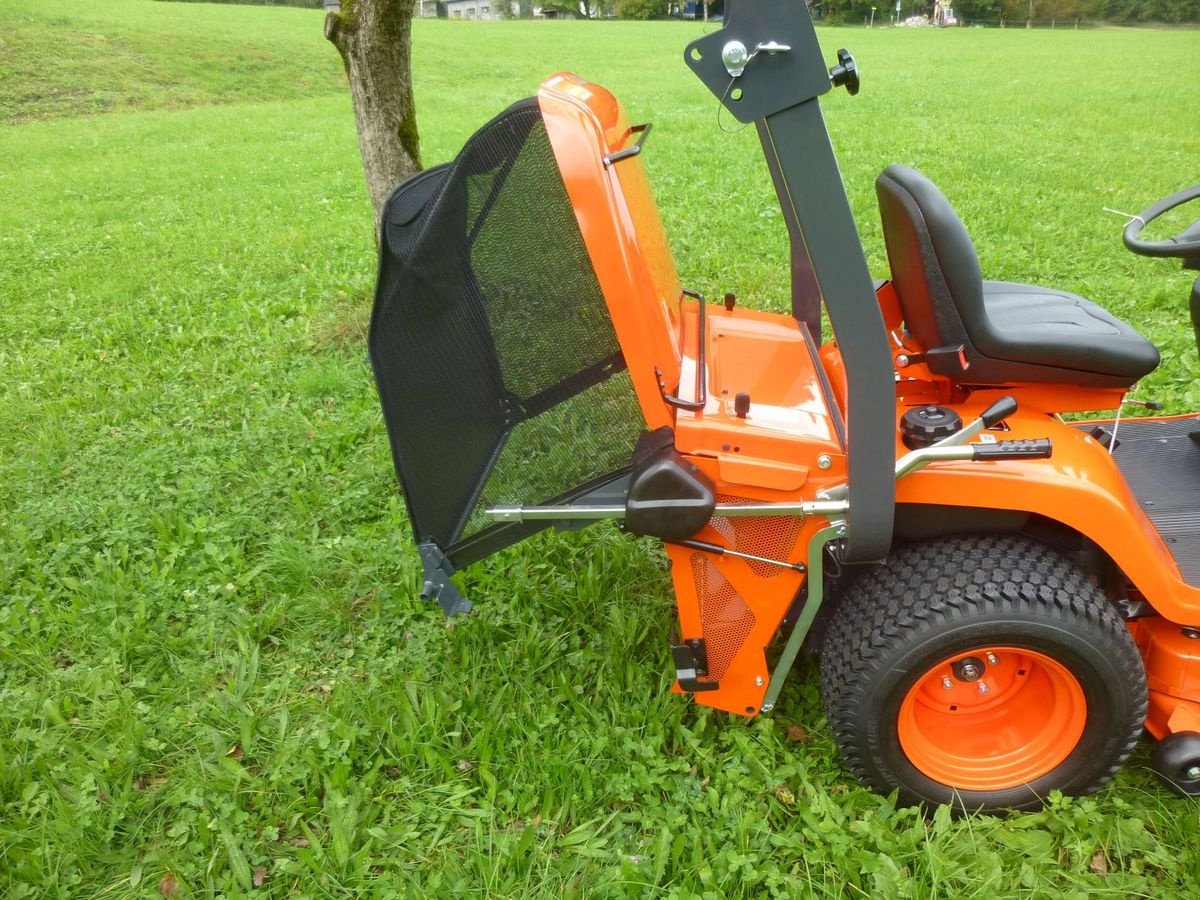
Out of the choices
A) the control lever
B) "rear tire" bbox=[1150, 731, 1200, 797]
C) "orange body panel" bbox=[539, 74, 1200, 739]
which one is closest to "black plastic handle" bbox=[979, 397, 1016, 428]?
the control lever

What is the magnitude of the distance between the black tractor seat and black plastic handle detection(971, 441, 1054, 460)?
0.95 feet

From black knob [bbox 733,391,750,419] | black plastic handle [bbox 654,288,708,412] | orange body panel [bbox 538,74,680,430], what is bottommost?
black knob [bbox 733,391,750,419]

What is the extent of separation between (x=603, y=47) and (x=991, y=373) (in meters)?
27.0

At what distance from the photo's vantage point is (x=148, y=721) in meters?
2.50

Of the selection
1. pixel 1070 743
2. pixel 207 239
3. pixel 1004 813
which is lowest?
pixel 1004 813

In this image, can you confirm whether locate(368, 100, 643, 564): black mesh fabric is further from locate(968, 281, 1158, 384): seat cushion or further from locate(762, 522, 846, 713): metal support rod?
locate(968, 281, 1158, 384): seat cushion

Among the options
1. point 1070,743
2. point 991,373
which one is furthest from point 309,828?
point 991,373

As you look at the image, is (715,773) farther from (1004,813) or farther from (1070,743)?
(1070,743)

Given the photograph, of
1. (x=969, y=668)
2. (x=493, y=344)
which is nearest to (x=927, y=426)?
(x=969, y=668)

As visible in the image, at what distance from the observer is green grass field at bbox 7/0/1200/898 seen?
2.04 m

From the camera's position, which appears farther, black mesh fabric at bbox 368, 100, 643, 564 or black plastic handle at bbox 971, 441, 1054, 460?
black mesh fabric at bbox 368, 100, 643, 564

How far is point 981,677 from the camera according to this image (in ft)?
6.79

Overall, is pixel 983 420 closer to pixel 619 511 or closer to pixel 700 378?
pixel 700 378

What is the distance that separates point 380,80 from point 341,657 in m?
2.82
